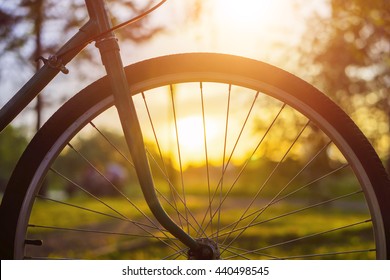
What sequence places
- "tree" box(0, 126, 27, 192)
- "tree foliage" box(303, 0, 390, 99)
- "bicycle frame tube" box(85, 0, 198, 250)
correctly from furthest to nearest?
"tree" box(0, 126, 27, 192) → "tree foliage" box(303, 0, 390, 99) → "bicycle frame tube" box(85, 0, 198, 250)

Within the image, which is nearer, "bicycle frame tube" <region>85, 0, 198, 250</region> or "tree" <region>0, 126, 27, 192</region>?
"bicycle frame tube" <region>85, 0, 198, 250</region>

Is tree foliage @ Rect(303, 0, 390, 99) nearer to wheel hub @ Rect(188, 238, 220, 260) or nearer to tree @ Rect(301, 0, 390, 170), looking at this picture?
tree @ Rect(301, 0, 390, 170)

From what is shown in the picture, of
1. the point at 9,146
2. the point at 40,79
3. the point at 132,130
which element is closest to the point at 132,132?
the point at 132,130

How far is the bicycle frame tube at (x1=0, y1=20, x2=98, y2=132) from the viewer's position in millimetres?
2006

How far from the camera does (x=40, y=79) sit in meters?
2.01

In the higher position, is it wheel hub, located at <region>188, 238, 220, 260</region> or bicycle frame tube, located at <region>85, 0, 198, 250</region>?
bicycle frame tube, located at <region>85, 0, 198, 250</region>

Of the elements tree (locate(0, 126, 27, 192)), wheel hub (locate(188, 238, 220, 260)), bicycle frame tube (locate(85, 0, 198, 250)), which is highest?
tree (locate(0, 126, 27, 192))

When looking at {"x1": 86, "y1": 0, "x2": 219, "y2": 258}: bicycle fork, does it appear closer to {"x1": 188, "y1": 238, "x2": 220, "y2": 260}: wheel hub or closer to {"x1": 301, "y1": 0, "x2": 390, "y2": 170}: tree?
{"x1": 188, "y1": 238, "x2": 220, "y2": 260}: wheel hub

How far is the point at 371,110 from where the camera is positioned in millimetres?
13078

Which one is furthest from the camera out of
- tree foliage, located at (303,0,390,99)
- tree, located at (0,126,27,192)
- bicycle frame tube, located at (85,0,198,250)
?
tree, located at (0,126,27,192)

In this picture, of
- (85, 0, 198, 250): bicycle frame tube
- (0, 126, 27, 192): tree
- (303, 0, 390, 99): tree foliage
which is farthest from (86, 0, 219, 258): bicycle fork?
(0, 126, 27, 192): tree

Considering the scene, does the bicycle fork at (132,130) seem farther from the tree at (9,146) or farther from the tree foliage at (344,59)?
the tree at (9,146)

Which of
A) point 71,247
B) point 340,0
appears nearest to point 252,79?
point 340,0
